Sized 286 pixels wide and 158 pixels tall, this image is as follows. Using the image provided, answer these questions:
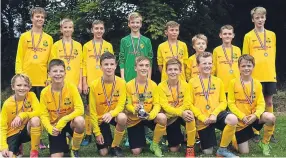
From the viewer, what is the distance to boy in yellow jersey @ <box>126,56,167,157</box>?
6.52 meters

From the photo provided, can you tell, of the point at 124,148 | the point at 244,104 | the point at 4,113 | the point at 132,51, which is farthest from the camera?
the point at 132,51

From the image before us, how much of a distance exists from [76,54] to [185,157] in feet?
8.01

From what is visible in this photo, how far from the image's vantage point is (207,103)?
654cm

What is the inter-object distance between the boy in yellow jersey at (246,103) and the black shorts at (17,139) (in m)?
2.99

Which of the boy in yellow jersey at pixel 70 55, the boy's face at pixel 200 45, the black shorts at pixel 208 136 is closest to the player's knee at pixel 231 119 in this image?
the black shorts at pixel 208 136

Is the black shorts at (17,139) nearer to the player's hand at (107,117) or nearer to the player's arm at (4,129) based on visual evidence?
the player's arm at (4,129)

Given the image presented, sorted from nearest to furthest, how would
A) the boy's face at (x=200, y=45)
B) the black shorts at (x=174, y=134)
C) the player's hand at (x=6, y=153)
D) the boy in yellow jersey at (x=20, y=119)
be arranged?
1. the player's hand at (x=6, y=153)
2. the boy in yellow jersey at (x=20, y=119)
3. the black shorts at (x=174, y=134)
4. the boy's face at (x=200, y=45)

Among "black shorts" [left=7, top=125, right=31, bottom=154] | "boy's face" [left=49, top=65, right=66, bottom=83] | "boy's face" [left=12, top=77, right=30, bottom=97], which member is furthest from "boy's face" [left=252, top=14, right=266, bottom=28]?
"black shorts" [left=7, top=125, right=31, bottom=154]

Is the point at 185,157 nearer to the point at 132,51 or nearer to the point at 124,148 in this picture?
the point at 124,148

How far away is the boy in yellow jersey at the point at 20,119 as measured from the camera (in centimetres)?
611

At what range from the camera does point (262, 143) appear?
22.0 feet

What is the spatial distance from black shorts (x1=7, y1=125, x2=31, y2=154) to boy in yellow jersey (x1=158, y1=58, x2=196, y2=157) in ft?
6.58

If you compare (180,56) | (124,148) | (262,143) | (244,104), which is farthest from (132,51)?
(262,143)

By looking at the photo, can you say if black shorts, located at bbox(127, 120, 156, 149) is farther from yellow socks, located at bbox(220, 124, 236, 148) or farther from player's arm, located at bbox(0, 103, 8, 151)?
player's arm, located at bbox(0, 103, 8, 151)
